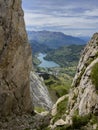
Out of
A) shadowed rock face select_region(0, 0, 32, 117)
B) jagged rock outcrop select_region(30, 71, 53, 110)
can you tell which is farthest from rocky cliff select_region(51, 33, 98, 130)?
jagged rock outcrop select_region(30, 71, 53, 110)

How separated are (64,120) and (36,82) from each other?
50130 millimetres

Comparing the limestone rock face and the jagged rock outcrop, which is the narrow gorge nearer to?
the limestone rock face

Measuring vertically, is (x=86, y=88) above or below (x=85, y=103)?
above

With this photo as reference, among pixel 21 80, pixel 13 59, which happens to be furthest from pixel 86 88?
pixel 21 80

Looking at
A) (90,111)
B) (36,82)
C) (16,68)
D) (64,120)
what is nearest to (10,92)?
(16,68)

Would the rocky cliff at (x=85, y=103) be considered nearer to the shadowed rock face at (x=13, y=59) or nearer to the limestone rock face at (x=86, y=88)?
the limestone rock face at (x=86, y=88)

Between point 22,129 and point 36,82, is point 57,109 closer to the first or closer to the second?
point 22,129

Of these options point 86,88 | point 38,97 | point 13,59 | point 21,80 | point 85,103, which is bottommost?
point 38,97

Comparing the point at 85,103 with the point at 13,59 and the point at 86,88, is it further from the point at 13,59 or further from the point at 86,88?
the point at 13,59

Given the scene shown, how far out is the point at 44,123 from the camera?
40906 millimetres

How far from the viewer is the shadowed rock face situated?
146 feet

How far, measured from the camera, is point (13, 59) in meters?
46.2

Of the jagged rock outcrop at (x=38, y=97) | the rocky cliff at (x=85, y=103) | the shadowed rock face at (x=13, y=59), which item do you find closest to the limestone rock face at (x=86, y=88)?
the rocky cliff at (x=85, y=103)


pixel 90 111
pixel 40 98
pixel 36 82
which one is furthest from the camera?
pixel 36 82
